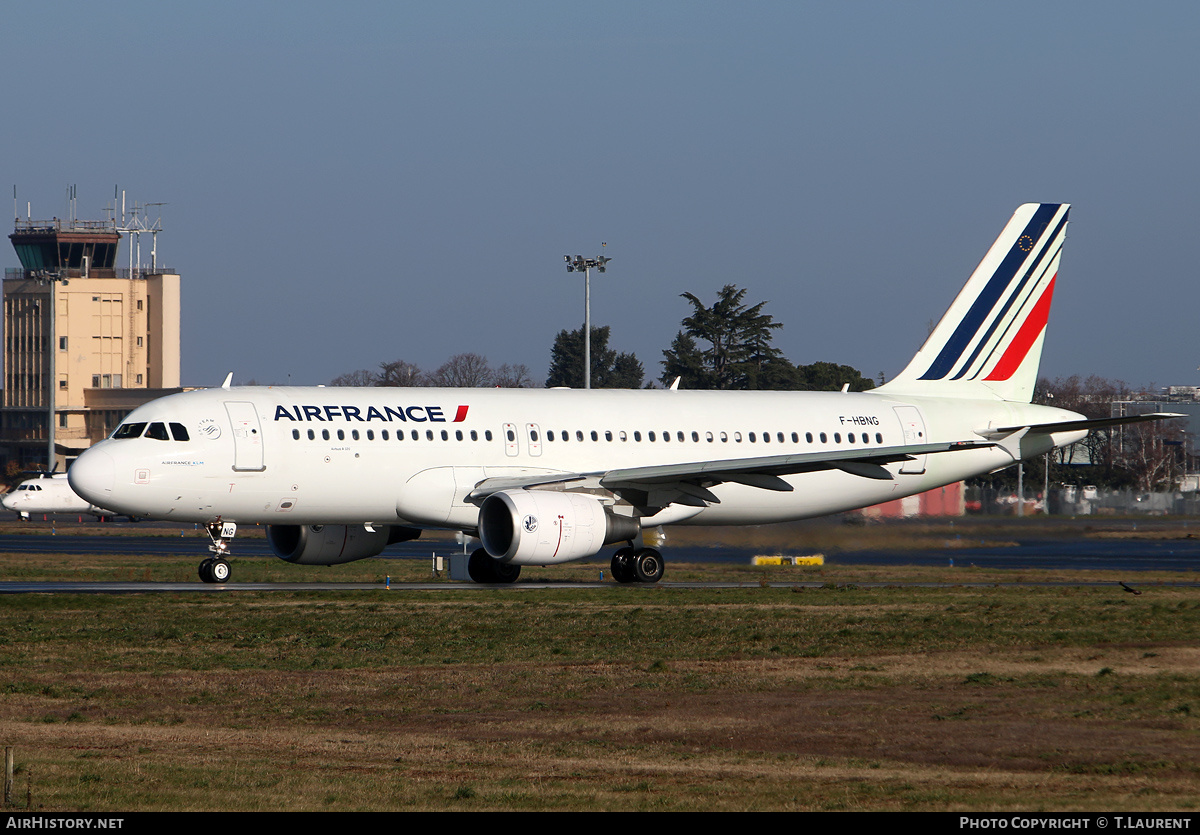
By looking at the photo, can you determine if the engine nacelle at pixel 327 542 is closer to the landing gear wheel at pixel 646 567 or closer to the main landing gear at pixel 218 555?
the main landing gear at pixel 218 555

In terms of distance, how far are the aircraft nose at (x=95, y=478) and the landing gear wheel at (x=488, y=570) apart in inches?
307

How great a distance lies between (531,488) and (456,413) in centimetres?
227

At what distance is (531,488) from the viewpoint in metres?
31.1

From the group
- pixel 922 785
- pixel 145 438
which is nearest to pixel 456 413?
pixel 145 438

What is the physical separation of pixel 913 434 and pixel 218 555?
1623cm

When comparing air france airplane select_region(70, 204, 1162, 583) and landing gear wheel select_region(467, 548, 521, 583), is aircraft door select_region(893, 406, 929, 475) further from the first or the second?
landing gear wheel select_region(467, 548, 521, 583)

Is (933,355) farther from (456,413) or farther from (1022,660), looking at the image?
(1022,660)

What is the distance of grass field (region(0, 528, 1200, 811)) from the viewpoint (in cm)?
1205

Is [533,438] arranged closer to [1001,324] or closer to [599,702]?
[1001,324]

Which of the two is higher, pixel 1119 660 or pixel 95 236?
pixel 95 236

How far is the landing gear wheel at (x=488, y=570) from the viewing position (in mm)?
32781

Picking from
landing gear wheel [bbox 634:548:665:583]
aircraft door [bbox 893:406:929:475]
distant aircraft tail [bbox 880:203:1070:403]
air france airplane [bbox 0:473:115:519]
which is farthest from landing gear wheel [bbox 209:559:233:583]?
air france airplane [bbox 0:473:115:519]

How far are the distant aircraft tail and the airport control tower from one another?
105 metres

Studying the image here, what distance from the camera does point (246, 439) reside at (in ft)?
97.9
